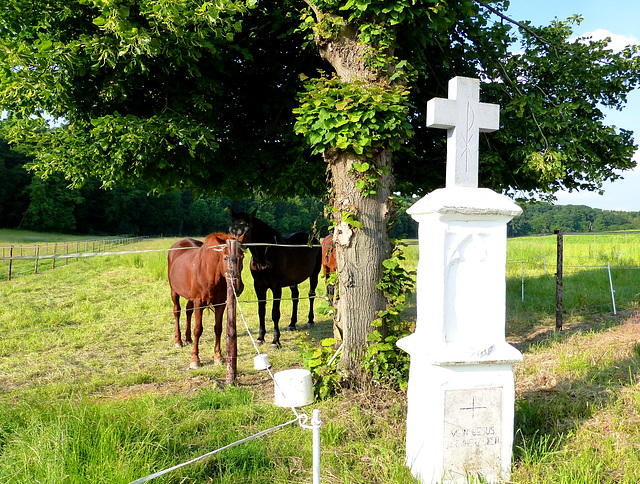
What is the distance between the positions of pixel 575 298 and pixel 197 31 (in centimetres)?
1011

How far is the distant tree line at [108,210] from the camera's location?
1935 inches

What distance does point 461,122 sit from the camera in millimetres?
3242

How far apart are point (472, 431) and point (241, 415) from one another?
2.00m

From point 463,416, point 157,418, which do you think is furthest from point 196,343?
point 463,416

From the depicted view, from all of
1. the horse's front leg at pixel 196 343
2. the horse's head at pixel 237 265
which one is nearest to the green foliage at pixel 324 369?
the horse's head at pixel 237 265

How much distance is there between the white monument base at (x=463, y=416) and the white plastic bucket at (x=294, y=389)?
1412mm

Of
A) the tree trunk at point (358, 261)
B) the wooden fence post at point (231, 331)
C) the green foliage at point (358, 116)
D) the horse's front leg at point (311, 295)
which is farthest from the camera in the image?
the horse's front leg at point (311, 295)

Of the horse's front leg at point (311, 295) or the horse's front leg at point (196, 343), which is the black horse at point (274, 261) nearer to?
the horse's front leg at point (311, 295)

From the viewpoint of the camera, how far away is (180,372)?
5.96 metres

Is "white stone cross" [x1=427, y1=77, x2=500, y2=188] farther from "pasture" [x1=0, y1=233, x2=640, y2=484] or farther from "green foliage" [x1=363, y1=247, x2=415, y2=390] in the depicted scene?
"pasture" [x1=0, y1=233, x2=640, y2=484]

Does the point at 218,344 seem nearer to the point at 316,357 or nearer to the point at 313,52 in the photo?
the point at 316,357

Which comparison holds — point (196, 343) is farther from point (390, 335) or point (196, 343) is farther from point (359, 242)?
point (359, 242)

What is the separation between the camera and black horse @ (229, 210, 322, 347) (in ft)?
22.6

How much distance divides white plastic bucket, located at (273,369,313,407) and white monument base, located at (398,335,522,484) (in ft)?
4.63
